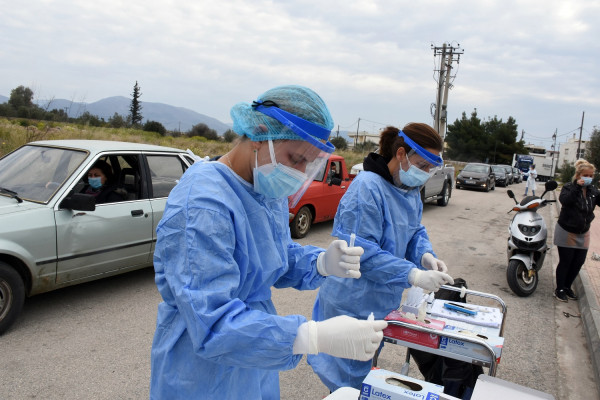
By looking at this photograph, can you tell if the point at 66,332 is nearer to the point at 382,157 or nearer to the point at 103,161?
the point at 103,161

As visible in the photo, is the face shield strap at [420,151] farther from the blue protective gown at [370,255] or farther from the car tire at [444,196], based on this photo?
the car tire at [444,196]

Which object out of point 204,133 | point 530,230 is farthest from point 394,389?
point 204,133

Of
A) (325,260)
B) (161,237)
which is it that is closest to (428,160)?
(325,260)

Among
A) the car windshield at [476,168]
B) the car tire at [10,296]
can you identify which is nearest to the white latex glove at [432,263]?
the car tire at [10,296]

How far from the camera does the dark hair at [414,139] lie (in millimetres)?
2719

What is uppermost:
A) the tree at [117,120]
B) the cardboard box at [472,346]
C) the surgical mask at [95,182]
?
the tree at [117,120]

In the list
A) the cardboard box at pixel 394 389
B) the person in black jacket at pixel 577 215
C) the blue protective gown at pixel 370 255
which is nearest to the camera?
the cardboard box at pixel 394 389

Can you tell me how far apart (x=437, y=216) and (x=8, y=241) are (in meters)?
11.9

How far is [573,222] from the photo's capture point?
570cm

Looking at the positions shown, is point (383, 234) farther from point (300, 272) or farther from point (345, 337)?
point (345, 337)

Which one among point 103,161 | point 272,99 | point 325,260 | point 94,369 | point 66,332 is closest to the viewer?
point 272,99

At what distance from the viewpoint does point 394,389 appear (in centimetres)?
183

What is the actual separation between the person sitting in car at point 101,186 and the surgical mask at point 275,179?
393 cm

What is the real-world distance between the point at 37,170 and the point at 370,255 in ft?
13.1
